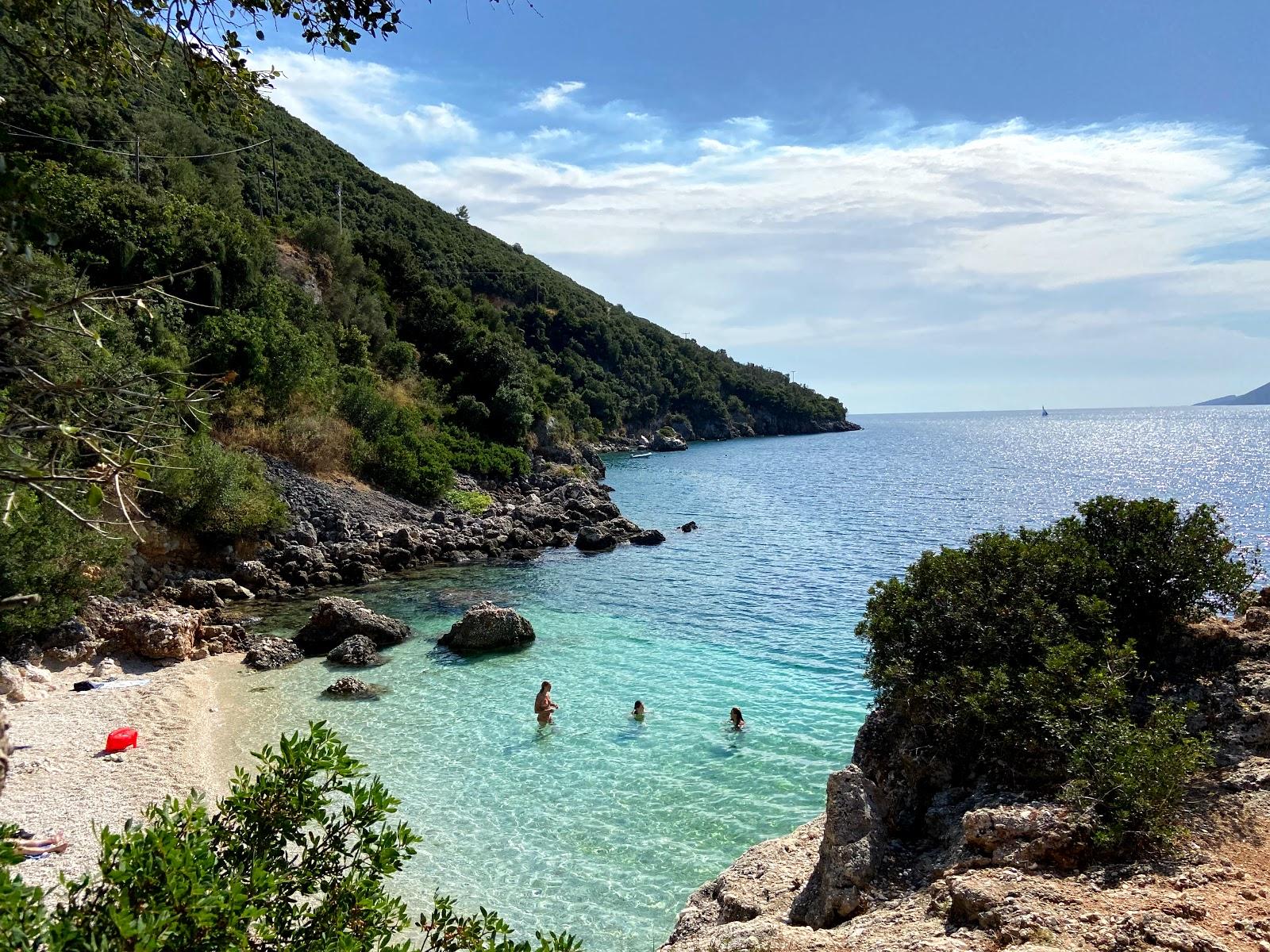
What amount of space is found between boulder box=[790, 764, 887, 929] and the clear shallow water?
3437mm

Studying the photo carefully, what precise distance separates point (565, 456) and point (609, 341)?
62687 millimetres

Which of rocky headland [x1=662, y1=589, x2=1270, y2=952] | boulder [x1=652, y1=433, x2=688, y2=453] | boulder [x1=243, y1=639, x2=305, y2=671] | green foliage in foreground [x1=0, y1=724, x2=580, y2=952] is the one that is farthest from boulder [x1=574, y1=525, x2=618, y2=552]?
boulder [x1=652, y1=433, x2=688, y2=453]

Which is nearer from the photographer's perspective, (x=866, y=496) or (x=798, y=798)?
(x=798, y=798)

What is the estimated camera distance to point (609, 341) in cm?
12619

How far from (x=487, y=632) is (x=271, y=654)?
20.2 feet

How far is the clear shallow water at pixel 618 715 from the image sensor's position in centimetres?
1175

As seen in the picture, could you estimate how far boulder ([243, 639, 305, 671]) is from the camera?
2012 cm

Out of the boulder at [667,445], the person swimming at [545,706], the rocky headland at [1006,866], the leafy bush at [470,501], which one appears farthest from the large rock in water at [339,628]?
the boulder at [667,445]

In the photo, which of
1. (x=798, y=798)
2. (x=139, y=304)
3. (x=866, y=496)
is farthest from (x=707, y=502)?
(x=139, y=304)

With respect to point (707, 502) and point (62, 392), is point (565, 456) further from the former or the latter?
point (62, 392)

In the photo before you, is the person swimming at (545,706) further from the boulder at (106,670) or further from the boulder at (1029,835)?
the boulder at (1029,835)

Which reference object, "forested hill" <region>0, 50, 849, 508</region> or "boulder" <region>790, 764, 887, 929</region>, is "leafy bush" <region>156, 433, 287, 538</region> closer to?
"forested hill" <region>0, 50, 849, 508</region>

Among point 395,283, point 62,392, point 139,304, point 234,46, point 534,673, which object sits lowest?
point 534,673

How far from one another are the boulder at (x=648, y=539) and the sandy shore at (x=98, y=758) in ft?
86.9
